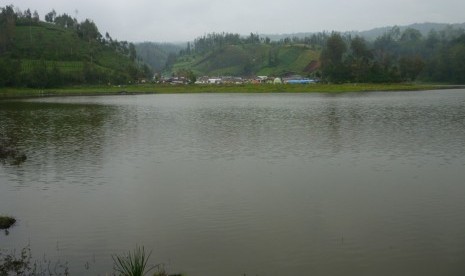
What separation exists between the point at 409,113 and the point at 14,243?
57.6 meters

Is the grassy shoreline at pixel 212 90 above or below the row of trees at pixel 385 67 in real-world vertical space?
below

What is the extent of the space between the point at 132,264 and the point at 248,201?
35.9 ft

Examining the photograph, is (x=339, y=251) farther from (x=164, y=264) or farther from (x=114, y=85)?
(x=114, y=85)

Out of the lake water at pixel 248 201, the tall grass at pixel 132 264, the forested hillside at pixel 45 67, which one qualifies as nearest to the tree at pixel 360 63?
the forested hillside at pixel 45 67

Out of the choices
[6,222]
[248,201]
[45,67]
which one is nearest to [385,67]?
[45,67]

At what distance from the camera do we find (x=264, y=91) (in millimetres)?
142625

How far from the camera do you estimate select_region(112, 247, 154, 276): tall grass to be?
12.7 metres

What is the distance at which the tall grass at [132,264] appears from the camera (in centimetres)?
1266

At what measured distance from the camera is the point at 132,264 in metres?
12.8

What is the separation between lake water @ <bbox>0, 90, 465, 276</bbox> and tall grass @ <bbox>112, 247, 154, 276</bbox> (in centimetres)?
38

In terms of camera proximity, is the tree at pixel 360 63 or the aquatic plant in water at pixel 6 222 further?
the tree at pixel 360 63

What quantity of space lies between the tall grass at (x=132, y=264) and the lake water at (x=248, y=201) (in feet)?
1.25

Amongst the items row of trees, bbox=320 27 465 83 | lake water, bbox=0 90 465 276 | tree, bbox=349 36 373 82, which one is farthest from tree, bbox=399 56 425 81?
lake water, bbox=0 90 465 276

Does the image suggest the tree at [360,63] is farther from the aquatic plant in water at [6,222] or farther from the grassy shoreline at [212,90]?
the aquatic plant in water at [6,222]
